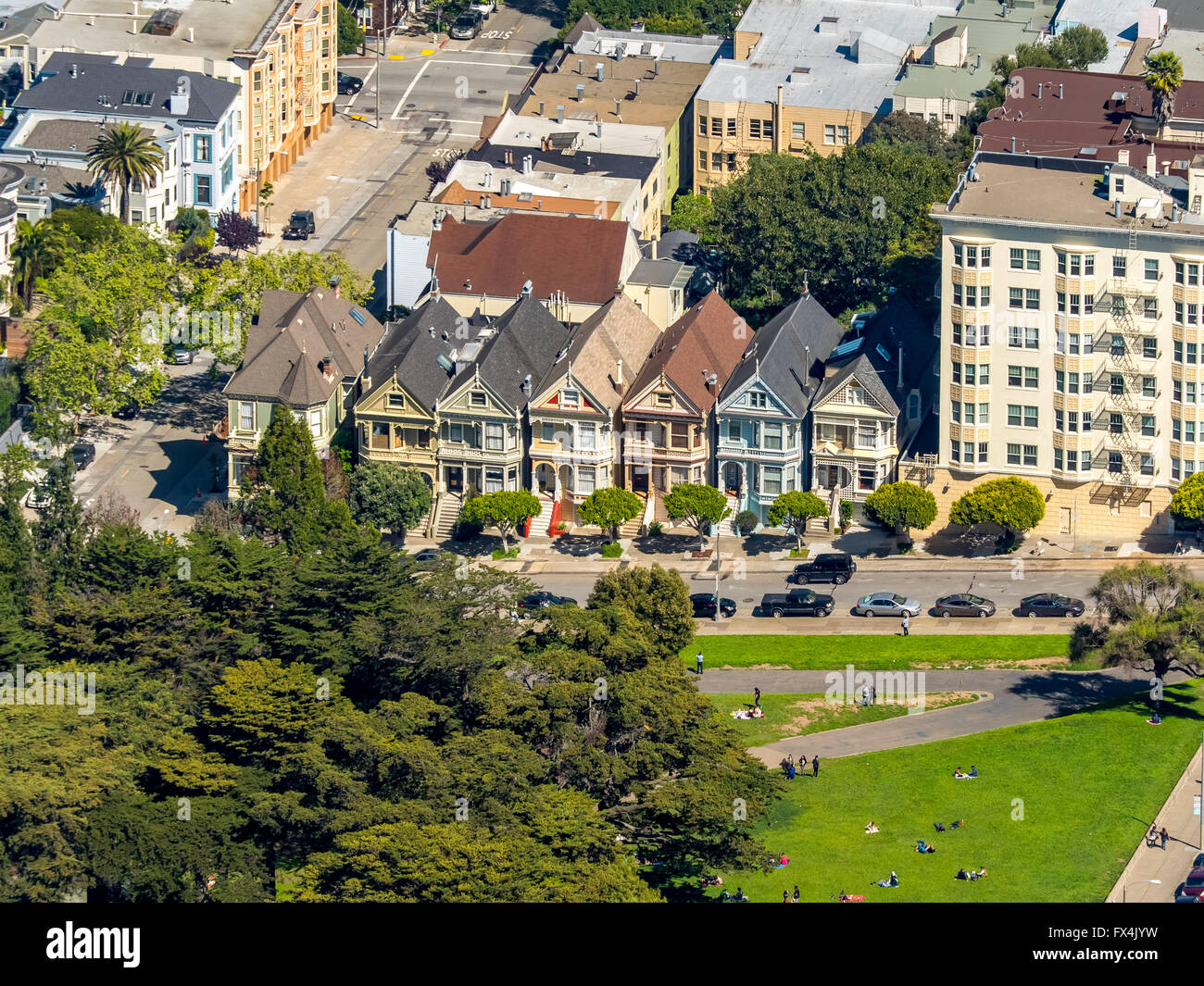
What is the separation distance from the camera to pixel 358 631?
97.4m

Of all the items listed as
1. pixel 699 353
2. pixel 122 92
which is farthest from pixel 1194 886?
pixel 122 92

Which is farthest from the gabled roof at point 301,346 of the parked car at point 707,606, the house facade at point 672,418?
the parked car at point 707,606

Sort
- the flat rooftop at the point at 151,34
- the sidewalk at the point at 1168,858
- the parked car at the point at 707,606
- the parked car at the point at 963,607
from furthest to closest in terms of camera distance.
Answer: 1. the flat rooftop at the point at 151,34
2. the parked car at the point at 707,606
3. the parked car at the point at 963,607
4. the sidewalk at the point at 1168,858

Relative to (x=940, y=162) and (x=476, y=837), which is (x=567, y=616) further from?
(x=940, y=162)

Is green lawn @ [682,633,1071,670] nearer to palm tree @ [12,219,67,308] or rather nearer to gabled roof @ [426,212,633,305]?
gabled roof @ [426,212,633,305]

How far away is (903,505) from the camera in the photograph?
120m

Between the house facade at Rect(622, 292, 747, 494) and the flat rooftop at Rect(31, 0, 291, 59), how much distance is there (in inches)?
2522

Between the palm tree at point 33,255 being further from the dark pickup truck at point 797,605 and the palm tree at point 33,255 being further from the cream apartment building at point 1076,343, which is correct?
the cream apartment building at point 1076,343

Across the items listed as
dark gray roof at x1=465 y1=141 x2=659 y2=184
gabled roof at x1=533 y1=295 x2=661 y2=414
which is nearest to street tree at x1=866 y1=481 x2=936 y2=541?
gabled roof at x1=533 y1=295 x2=661 y2=414

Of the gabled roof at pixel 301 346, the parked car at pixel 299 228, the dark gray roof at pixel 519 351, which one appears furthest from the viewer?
the parked car at pixel 299 228

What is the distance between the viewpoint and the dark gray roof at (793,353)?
412ft

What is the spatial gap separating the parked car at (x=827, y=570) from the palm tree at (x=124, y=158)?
6467 centimetres

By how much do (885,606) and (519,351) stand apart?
29.3 meters

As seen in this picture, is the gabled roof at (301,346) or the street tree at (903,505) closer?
the street tree at (903,505)
